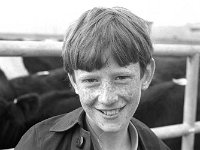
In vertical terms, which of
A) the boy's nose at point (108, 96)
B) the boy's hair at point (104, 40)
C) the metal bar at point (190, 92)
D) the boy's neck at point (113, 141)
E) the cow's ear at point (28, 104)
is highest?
the boy's hair at point (104, 40)

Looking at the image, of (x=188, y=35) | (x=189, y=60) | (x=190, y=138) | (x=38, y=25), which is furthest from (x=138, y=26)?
(x=38, y=25)

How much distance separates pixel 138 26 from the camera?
1.02 m

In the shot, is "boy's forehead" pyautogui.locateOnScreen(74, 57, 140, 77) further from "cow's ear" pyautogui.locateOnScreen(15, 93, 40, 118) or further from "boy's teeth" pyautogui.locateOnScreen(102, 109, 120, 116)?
"cow's ear" pyautogui.locateOnScreen(15, 93, 40, 118)

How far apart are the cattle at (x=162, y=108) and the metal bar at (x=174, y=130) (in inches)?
28.4

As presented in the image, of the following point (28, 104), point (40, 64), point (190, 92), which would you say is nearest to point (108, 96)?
point (190, 92)

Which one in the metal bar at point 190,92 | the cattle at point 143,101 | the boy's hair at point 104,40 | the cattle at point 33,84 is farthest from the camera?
the cattle at point 33,84

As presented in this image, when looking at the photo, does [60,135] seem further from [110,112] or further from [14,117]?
[14,117]

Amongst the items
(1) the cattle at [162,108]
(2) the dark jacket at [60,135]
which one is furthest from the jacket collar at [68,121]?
(1) the cattle at [162,108]

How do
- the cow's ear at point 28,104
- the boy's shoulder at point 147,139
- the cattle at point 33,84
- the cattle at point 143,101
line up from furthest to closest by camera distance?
the cattle at point 33,84
the cattle at point 143,101
the cow's ear at point 28,104
the boy's shoulder at point 147,139

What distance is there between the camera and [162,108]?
2779 mm

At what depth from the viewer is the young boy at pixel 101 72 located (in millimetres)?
972

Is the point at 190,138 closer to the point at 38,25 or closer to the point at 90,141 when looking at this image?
the point at 90,141

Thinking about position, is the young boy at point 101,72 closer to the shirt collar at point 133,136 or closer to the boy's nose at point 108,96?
the boy's nose at point 108,96

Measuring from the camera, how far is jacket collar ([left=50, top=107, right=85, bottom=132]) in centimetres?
110
